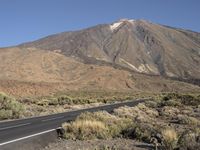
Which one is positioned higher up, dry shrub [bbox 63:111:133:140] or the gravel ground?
dry shrub [bbox 63:111:133:140]

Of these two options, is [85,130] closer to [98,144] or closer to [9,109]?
[98,144]

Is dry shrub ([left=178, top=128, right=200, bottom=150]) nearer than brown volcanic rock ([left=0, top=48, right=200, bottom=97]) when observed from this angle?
Yes

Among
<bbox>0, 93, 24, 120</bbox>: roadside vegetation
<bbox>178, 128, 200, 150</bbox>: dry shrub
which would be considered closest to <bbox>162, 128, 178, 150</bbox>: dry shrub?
<bbox>178, 128, 200, 150</bbox>: dry shrub

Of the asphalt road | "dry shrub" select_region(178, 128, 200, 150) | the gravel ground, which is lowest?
the gravel ground

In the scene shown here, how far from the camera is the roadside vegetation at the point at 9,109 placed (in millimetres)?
29297

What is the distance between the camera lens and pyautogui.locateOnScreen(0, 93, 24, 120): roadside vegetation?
96.1 feet

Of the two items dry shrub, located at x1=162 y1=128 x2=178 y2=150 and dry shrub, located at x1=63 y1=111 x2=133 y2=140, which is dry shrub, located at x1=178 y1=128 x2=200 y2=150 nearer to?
dry shrub, located at x1=162 y1=128 x2=178 y2=150

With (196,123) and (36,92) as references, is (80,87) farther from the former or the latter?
(196,123)

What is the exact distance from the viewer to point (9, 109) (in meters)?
31.4

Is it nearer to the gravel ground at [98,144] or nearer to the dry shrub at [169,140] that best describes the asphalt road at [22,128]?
the gravel ground at [98,144]

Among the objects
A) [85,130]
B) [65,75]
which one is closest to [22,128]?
[85,130]

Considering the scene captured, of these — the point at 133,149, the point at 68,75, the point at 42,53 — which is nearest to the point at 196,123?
the point at 133,149

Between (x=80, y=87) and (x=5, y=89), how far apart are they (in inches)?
1056

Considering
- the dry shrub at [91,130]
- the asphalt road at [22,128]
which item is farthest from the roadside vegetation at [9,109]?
the dry shrub at [91,130]
